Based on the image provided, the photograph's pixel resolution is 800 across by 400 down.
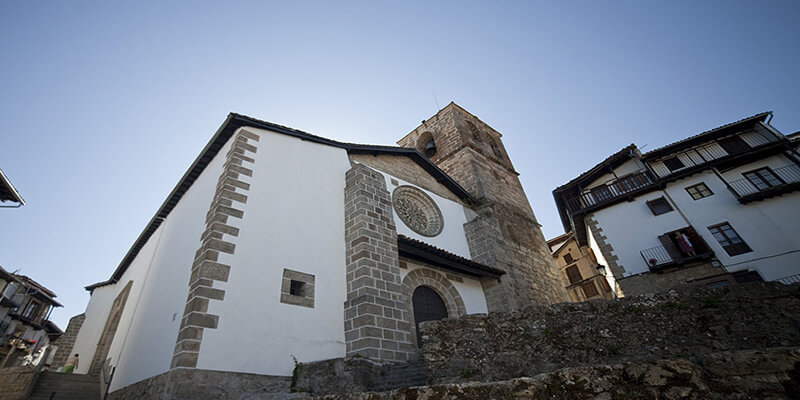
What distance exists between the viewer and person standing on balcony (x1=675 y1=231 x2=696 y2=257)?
10.7 metres

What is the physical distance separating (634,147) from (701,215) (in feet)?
12.6

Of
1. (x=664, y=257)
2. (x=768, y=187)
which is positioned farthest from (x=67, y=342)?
(x=768, y=187)

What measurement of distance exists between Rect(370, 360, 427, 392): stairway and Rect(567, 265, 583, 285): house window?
54.0 feet

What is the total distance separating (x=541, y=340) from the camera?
133 inches

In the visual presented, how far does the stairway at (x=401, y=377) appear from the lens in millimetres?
4738

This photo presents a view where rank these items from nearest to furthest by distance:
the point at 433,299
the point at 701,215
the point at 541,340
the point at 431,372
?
the point at 541,340, the point at 431,372, the point at 433,299, the point at 701,215

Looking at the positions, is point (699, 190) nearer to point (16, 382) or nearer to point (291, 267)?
point (291, 267)

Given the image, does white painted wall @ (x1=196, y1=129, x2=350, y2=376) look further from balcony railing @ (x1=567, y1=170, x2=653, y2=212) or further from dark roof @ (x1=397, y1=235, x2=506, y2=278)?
balcony railing @ (x1=567, y1=170, x2=653, y2=212)

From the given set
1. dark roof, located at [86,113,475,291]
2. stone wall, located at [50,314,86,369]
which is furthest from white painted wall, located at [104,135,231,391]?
stone wall, located at [50,314,86,369]

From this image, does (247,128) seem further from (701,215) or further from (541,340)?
(701,215)

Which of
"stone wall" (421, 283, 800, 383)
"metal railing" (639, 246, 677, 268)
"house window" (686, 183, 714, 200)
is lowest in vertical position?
"stone wall" (421, 283, 800, 383)

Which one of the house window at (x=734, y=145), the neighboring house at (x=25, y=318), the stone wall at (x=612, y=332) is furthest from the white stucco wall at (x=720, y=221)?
the neighboring house at (x=25, y=318)

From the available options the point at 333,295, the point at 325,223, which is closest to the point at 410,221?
the point at 325,223

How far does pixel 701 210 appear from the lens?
1152 cm
